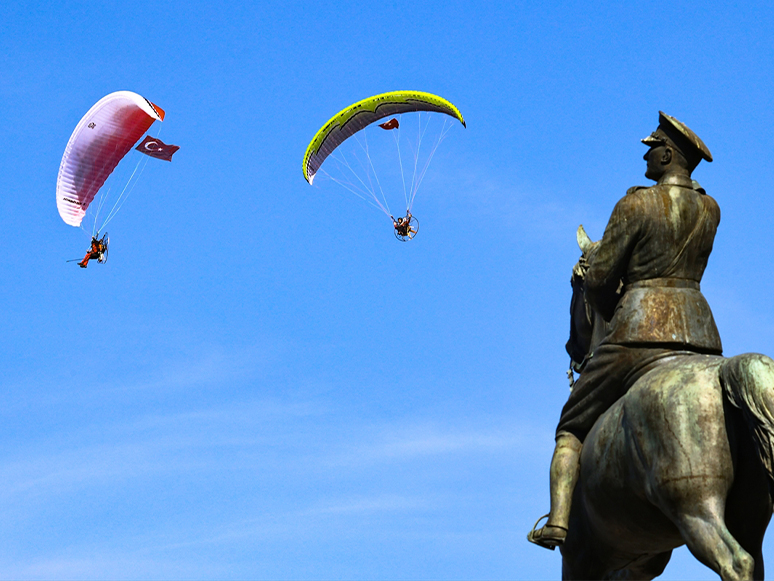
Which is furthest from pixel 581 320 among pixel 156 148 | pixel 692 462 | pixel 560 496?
pixel 156 148

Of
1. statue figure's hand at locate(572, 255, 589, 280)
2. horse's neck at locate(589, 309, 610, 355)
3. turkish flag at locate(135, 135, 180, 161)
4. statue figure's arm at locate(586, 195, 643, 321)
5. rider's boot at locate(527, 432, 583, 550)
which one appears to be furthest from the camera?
turkish flag at locate(135, 135, 180, 161)

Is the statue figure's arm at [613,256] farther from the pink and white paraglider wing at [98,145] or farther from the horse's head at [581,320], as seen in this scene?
the pink and white paraglider wing at [98,145]

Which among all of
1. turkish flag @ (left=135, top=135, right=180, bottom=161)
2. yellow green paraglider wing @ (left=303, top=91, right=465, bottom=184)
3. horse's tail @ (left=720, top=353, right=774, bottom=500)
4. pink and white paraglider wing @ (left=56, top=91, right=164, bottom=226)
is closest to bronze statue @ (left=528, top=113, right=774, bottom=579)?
horse's tail @ (left=720, top=353, right=774, bottom=500)

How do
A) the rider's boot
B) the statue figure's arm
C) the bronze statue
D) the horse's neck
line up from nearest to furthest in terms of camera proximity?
the bronze statue
the statue figure's arm
the rider's boot
the horse's neck

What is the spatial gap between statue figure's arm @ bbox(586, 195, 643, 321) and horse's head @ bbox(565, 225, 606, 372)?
1.28 feet

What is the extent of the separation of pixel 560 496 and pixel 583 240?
7.98 feet

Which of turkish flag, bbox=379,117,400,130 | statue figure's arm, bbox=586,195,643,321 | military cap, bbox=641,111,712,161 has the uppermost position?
turkish flag, bbox=379,117,400,130

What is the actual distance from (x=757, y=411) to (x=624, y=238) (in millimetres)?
2058

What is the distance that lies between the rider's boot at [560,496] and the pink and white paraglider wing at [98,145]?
118 feet

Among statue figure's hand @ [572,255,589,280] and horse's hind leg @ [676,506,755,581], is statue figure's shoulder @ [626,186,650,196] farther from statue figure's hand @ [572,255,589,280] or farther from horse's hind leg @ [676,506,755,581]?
horse's hind leg @ [676,506,755,581]

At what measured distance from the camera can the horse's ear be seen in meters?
11.1

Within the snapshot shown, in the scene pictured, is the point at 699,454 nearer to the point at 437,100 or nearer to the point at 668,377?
the point at 668,377

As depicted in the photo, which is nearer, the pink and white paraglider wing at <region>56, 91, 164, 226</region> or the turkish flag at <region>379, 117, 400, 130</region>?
the pink and white paraglider wing at <region>56, 91, 164, 226</region>

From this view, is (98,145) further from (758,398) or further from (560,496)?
(758,398)
